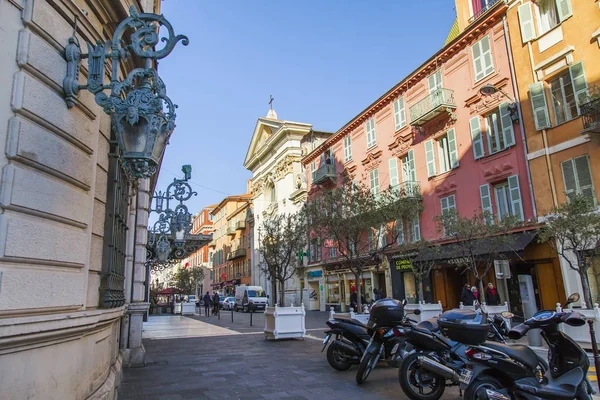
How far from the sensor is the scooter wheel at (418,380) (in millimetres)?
5832

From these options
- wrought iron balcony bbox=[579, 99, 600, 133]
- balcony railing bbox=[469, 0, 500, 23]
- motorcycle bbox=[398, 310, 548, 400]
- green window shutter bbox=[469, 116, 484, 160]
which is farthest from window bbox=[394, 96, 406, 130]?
motorcycle bbox=[398, 310, 548, 400]

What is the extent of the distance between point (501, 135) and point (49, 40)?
63.9 feet

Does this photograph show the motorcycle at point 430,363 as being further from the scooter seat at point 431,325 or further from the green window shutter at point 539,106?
the green window shutter at point 539,106

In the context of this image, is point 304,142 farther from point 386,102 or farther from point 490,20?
point 490,20

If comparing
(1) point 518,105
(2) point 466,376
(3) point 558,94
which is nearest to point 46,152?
(2) point 466,376

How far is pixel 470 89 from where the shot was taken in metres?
21.1

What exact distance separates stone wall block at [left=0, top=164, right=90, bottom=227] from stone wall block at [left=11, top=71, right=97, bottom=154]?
0.44m

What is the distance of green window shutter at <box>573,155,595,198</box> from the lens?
15688mm

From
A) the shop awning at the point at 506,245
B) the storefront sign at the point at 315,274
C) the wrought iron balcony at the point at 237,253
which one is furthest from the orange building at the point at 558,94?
the wrought iron balcony at the point at 237,253

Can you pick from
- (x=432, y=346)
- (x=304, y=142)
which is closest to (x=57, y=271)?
(x=432, y=346)

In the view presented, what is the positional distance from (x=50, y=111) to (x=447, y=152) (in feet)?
71.7

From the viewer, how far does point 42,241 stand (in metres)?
3.40

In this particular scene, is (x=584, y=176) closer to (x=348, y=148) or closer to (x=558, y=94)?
(x=558, y=94)

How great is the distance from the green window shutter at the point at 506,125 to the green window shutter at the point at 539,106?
132cm
